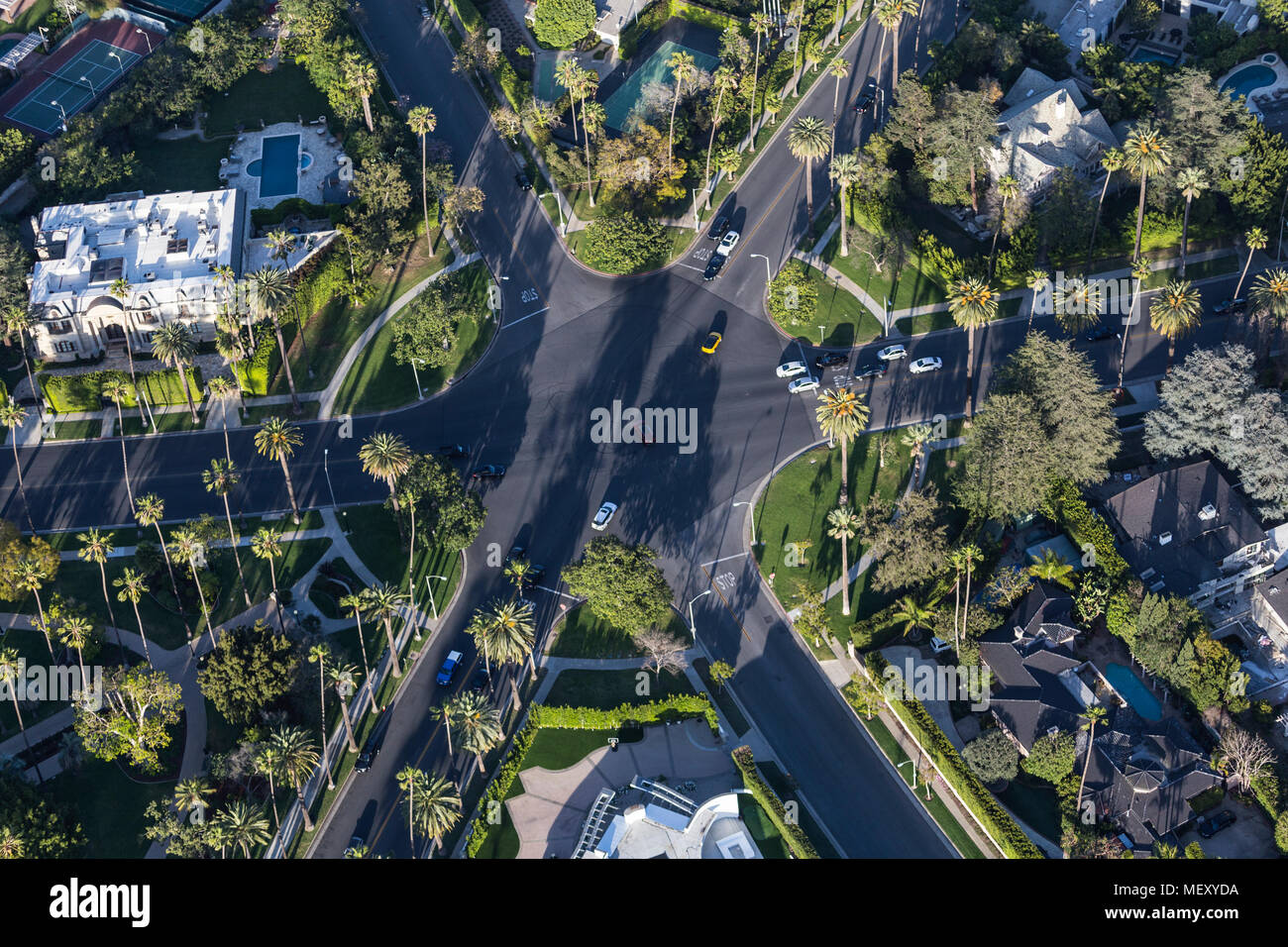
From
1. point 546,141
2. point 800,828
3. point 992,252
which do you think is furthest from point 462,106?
point 800,828

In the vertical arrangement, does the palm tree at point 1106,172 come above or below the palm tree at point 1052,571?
above

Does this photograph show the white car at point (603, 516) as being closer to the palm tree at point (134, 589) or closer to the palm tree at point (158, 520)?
the palm tree at point (158, 520)

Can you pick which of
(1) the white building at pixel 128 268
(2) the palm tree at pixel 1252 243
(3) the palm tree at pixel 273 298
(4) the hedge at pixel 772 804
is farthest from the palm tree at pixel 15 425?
(2) the palm tree at pixel 1252 243

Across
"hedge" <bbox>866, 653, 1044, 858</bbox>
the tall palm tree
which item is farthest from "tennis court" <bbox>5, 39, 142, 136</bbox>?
"hedge" <bbox>866, 653, 1044, 858</bbox>

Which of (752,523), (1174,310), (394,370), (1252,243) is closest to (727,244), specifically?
(752,523)

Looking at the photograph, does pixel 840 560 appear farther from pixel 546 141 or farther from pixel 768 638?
pixel 546 141

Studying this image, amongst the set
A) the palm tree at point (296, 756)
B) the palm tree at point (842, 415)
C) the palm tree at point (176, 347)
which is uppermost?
the palm tree at point (842, 415)

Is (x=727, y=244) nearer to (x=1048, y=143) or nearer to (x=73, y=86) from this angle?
(x=1048, y=143)
